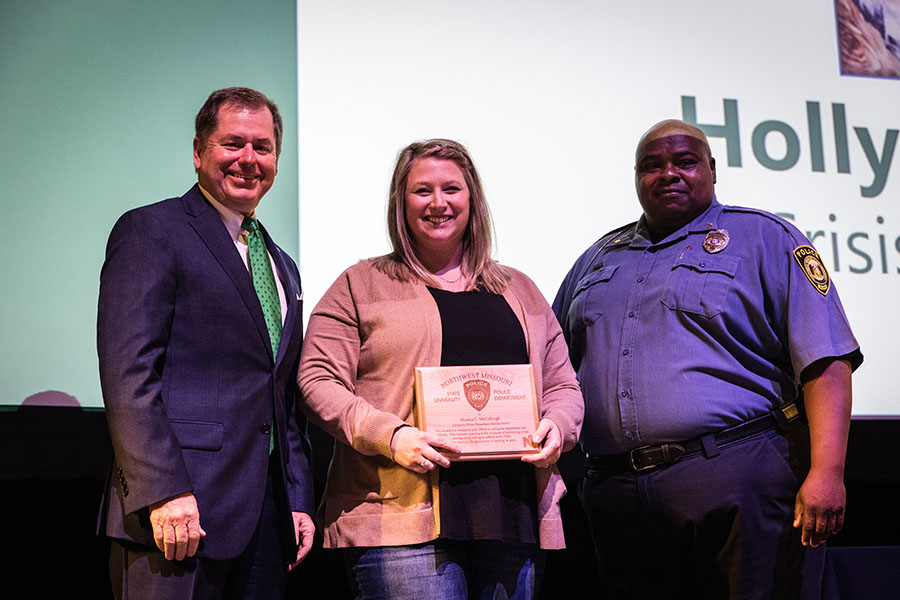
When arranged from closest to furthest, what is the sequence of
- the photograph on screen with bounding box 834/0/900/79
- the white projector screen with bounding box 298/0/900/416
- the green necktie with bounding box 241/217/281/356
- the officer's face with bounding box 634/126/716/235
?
the green necktie with bounding box 241/217/281/356
the officer's face with bounding box 634/126/716/235
the white projector screen with bounding box 298/0/900/416
the photograph on screen with bounding box 834/0/900/79

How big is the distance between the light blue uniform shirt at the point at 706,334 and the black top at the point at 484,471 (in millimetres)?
390

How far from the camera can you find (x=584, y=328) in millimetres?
2322

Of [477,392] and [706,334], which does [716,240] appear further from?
[477,392]

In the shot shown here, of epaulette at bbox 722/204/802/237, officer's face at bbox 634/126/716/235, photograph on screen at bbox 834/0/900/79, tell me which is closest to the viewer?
epaulette at bbox 722/204/802/237

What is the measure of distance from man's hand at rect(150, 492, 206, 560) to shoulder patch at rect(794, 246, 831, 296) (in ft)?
4.99

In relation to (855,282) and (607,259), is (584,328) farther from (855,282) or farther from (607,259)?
(855,282)

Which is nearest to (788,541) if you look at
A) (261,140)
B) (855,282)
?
(855,282)

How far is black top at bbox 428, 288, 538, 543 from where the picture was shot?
1.75 metres

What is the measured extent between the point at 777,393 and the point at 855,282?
1.12 metres

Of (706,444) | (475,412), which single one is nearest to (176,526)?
(475,412)

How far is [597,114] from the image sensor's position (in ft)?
9.55

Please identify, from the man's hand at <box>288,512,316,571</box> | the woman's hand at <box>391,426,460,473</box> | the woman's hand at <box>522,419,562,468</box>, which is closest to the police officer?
the woman's hand at <box>522,419,562,468</box>

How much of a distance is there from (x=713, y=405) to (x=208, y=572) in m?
1.21

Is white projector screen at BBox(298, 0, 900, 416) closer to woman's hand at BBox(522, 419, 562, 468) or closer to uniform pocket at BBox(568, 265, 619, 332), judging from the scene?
uniform pocket at BBox(568, 265, 619, 332)
